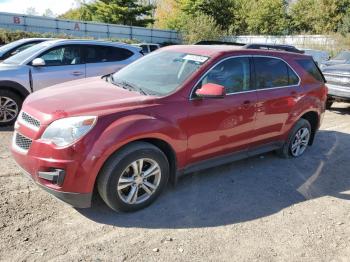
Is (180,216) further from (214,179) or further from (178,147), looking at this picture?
(214,179)

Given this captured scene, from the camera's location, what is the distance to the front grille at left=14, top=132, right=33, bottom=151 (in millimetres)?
3758

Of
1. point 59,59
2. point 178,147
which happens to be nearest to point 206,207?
point 178,147

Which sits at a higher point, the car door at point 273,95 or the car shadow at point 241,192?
the car door at point 273,95

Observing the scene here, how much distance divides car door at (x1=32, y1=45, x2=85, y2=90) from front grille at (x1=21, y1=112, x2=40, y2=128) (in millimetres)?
3403

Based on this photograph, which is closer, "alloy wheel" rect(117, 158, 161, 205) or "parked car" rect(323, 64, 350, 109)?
"alloy wheel" rect(117, 158, 161, 205)

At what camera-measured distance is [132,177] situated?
3.98 metres

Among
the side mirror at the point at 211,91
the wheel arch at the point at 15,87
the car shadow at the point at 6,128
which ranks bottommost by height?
the car shadow at the point at 6,128

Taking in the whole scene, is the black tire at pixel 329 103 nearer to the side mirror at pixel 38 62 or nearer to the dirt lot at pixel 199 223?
the dirt lot at pixel 199 223

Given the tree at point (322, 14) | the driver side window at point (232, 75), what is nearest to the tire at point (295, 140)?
the driver side window at point (232, 75)

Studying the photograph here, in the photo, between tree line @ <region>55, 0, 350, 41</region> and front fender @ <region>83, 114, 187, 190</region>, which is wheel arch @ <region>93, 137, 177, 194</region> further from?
tree line @ <region>55, 0, 350, 41</region>

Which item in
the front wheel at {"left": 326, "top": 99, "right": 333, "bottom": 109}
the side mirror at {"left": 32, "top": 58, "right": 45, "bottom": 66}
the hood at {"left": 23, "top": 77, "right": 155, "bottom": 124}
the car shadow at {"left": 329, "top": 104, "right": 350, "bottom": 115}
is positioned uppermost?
the hood at {"left": 23, "top": 77, "right": 155, "bottom": 124}

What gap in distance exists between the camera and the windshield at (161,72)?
439 cm

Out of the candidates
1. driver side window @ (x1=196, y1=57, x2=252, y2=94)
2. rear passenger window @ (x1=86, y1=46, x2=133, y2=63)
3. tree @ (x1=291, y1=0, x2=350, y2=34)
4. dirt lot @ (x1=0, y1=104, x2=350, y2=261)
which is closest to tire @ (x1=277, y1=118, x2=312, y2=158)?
dirt lot @ (x1=0, y1=104, x2=350, y2=261)

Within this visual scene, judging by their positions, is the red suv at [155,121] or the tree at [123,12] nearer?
the red suv at [155,121]
